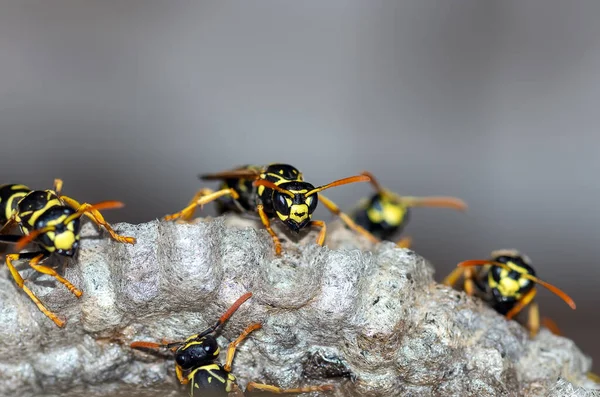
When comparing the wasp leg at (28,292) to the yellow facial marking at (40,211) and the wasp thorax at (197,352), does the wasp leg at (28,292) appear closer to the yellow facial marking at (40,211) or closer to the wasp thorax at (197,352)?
the yellow facial marking at (40,211)

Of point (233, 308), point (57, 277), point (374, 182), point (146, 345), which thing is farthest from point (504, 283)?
point (57, 277)

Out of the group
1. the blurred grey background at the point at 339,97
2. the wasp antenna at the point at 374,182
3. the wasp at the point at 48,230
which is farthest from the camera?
the blurred grey background at the point at 339,97

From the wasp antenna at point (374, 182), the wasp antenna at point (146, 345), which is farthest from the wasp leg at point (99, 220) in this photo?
the wasp antenna at point (374, 182)

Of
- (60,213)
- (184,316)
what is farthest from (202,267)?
(60,213)

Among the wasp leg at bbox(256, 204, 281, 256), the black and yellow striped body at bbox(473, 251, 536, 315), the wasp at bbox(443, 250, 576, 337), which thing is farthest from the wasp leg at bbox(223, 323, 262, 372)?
the black and yellow striped body at bbox(473, 251, 536, 315)

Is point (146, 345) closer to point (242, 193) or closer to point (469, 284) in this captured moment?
point (242, 193)

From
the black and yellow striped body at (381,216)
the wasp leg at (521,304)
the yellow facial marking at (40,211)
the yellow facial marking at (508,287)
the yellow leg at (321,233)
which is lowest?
the wasp leg at (521,304)
